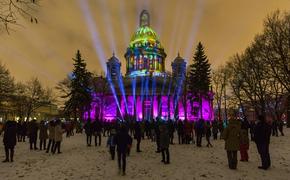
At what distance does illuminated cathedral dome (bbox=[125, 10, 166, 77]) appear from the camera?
9906 centimetres

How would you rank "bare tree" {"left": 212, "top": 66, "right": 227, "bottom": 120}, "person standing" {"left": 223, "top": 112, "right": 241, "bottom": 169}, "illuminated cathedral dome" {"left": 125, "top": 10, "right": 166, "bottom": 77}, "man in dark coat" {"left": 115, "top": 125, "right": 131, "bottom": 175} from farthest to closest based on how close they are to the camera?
1. "illuminated cathedral dome" {"left": 125, "top": 10, "right": 166, "bottom": 77}
2. "bare tree" {"left": 212, "top": 66, "right": 227, "bottom": 120}
3. "person standing" {"left": 223, "top": 112, "right": 241, "bottom": 169}
4. "man in dark coat" {"left": 115, "top": 125, "right": 131, "bottom": 175}

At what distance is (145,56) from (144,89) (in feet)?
60.8

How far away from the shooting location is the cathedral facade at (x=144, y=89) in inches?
2928

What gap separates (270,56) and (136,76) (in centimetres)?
6642

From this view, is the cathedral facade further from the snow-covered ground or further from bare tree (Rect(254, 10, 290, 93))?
the snow-covered ground

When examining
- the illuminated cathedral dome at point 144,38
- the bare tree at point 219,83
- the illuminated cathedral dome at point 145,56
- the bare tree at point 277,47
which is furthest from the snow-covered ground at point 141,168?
the illuminated cathedral dome at point 144,38

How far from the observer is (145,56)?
10081 centimetres

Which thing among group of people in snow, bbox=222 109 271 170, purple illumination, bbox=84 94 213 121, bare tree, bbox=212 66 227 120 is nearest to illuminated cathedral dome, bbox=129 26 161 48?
purple illumination, bbox=84 94 213 121

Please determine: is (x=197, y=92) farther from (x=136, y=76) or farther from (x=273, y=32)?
(x=136, y=76)

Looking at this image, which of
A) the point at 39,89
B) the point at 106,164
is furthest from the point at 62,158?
the point at 39,89

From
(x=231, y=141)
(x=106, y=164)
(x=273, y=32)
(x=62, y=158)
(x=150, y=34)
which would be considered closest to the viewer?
(x=231, y=141)

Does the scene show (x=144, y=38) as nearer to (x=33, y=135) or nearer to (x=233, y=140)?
(x=33, y=135)

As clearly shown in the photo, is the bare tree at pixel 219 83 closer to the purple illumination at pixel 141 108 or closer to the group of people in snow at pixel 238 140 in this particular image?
the purple illumination at pixel 141 108

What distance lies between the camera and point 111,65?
100 meters
